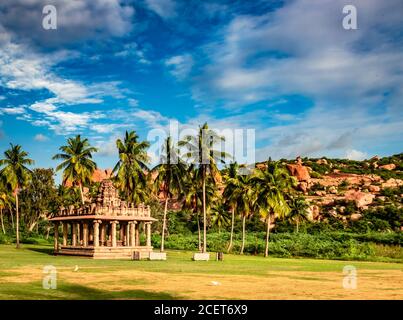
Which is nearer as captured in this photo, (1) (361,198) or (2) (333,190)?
(1) (361,198)

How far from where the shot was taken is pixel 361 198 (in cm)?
9538

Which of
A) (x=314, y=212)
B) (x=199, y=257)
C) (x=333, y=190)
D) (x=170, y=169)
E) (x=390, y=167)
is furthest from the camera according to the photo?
(x=390, y=167)

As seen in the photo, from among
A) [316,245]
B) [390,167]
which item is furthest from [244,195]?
[390,167]

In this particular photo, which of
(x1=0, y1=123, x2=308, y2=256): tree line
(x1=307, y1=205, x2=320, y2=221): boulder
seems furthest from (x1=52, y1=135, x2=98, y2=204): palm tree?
(x1=307, y1=205, x2=320, y2=221): boulder

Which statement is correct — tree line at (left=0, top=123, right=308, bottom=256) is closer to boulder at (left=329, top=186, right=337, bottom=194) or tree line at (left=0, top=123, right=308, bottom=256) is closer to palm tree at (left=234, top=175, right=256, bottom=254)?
palm tree at (left=234, top=175, right=256, bottom=254)

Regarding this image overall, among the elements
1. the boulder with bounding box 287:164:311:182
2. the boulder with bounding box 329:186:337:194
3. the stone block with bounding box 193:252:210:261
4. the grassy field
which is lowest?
the stone block with bounding box 193:252:210:261

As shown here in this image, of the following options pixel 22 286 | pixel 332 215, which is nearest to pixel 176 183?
pixel 22 286

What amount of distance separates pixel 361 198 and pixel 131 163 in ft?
187

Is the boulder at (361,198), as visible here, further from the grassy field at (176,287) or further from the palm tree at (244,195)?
the grassy field at (176,287)

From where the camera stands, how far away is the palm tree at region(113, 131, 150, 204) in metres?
54.5

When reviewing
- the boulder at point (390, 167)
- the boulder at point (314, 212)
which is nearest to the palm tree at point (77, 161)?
the boulder at point (314, 212)

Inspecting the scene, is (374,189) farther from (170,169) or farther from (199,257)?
(199,257)

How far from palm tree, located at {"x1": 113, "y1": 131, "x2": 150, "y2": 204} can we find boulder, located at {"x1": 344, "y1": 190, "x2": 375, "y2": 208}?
175 feet

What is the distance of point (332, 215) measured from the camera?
9219 cm
